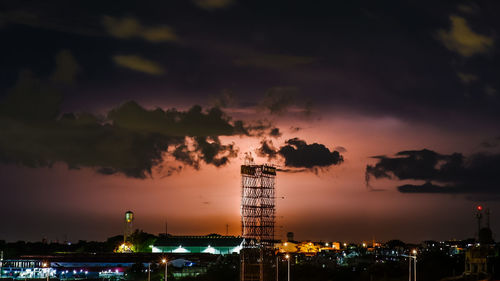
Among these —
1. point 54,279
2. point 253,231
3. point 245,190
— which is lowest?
point 54,279

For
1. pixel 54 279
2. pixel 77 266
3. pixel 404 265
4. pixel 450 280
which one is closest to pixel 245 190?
pixel 404 265

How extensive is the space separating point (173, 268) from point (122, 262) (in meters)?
32.9

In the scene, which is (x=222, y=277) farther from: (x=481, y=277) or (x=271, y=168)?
(x=481, y=277)

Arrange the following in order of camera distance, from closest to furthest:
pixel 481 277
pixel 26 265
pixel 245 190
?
1. pixel 481 277
2. pixel 245 190
3. pixel 26 265

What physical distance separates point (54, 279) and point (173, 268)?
102 ft

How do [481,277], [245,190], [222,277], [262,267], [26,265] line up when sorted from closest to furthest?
1. [481,277]
2. [262,267]
3. [245,190]
4. [222,277]
5. [26,265]

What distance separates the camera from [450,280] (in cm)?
8194

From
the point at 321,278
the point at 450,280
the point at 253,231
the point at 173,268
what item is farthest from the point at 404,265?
the point at 173,268

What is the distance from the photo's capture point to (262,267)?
97.2 m

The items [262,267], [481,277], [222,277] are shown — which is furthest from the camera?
[222,277]

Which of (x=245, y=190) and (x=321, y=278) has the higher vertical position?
(x=245, y=190)

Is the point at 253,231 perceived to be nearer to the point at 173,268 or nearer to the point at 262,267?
the point at 262,267

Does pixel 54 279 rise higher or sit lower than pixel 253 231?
lower

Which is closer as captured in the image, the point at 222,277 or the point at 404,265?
the point at 404,265
